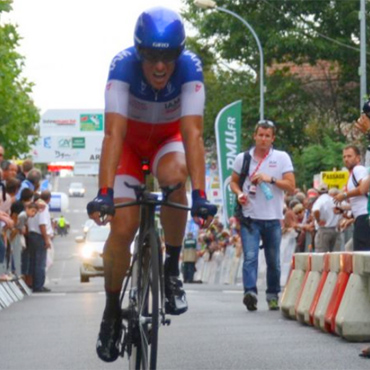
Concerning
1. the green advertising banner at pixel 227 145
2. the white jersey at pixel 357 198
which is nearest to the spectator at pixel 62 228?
the green advertising banner at pixel 227 145

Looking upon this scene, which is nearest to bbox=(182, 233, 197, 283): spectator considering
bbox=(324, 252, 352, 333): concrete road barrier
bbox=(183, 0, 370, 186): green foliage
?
bbox=(183, 0, 370, 186): green foliage

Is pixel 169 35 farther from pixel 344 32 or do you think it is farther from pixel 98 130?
pixel 98 130

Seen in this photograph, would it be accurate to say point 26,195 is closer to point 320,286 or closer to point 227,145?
point 320,286

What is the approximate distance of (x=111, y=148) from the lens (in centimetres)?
820

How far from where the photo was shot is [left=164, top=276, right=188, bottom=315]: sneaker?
860 cm

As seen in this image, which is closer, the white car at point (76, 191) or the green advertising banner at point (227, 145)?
the green advertising banner at point (227, 145)

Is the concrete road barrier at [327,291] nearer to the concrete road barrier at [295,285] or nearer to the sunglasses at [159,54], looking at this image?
the concrete road barrier at [295,285]

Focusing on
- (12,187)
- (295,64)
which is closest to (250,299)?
(12,187)

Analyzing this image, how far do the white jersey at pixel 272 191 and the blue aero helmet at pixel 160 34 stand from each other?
7316 millimetres

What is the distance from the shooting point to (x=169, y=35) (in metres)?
8.08

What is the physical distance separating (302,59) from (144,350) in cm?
4710

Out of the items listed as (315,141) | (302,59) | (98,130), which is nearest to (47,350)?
(302,59)

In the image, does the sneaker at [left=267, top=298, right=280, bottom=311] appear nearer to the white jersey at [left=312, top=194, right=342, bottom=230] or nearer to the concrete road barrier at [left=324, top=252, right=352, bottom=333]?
the concrete road barrier at [left=324, top=252, right=352, bottom=333]

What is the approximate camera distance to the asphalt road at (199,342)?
32.2ft
